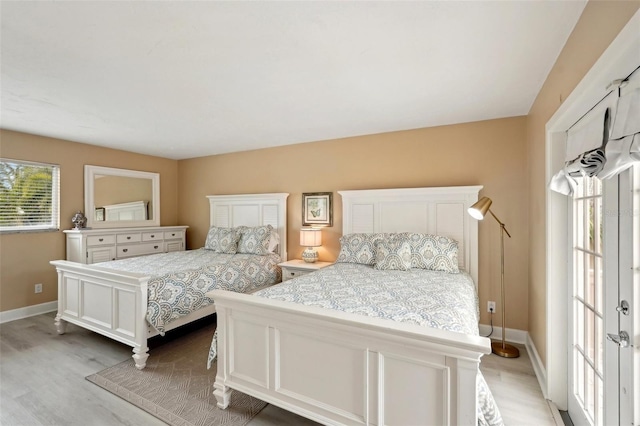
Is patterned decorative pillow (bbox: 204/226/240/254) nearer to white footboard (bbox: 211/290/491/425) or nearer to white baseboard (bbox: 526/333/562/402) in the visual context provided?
white footboard (bbox: 211/290/491/425)

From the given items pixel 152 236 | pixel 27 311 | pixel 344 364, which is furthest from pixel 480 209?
pixel 27 311

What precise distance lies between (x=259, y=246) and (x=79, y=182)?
2.72m

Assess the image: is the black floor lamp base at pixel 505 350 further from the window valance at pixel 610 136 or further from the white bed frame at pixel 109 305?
the white bed frame at pixel 109 305

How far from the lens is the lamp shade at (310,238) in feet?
12.4

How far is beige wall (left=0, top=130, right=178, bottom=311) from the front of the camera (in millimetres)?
3516

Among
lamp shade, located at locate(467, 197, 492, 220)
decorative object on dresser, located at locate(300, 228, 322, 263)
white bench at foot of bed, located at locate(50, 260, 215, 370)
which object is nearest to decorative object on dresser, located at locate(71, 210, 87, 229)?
white bench at foot of bed, located at locate(50, 260, 215, 370)

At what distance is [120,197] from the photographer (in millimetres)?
4551

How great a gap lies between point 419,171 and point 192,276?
109 inches

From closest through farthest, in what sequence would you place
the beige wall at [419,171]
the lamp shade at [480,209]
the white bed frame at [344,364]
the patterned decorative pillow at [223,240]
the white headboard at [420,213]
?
the white bed frame at [344,364]
the lamp shade at [480,209]
the beige wall at [419,171]
the white headboard at [420,213]
the patterned decorative pillow at [223,240]

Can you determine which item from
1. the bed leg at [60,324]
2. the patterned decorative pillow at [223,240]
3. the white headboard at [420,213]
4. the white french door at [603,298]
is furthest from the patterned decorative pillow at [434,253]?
the bed leg at [60,324]

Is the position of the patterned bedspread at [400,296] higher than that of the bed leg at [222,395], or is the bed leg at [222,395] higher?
the patterned bedspread at [400,296]

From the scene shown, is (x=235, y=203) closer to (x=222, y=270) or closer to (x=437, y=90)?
(x=222, y=270)

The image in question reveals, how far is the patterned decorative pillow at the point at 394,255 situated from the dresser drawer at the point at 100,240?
366 centimetres

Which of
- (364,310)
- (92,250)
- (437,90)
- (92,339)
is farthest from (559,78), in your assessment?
(92,250)
